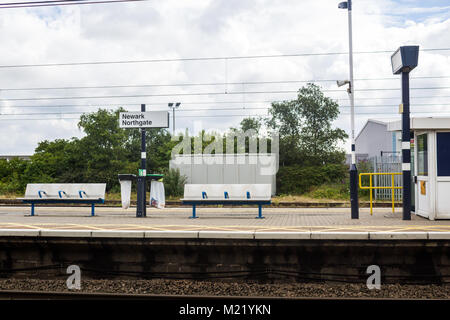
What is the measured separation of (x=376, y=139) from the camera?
46.2 metres

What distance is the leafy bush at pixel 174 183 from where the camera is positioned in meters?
21.5

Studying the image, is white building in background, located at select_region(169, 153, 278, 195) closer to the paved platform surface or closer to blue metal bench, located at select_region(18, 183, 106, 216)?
blue metal bench, located at select_region(18, 183, 106, 216)

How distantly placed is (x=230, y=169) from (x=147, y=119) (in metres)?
10.5

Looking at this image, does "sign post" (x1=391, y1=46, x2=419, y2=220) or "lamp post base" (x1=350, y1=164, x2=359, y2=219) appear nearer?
"sign post" (x1=391, y1=46, x2=419, y2=220)

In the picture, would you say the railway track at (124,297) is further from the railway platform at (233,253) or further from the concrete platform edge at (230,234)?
the concrete platform edge at (230,234)

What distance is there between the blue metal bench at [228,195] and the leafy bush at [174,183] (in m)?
9.42

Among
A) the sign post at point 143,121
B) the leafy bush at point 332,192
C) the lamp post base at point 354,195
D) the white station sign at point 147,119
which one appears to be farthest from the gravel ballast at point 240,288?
the leafy bush at point 332,192

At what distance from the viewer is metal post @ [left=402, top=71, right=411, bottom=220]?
9859 millimetres

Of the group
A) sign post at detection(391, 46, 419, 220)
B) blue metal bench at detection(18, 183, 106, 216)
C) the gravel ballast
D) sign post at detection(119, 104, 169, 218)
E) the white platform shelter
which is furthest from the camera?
blue metal bench at detection(18, 183, 106, 216)

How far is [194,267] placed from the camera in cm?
748

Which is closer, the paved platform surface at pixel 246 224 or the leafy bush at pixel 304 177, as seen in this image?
the paved platform surface at pixel 246 224

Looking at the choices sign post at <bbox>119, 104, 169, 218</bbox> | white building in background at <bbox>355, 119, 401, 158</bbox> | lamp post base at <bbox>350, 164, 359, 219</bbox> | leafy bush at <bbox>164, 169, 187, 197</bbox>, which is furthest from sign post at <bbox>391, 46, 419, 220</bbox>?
white building in background at <bbox>355, 119, 401, 158</bbox>

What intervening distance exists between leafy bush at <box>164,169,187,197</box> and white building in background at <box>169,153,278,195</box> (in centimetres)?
45
